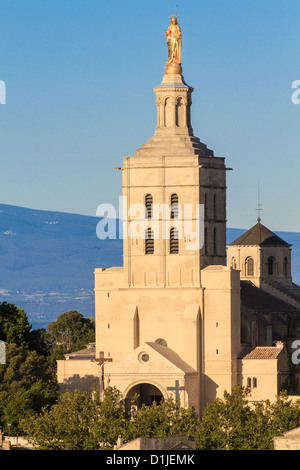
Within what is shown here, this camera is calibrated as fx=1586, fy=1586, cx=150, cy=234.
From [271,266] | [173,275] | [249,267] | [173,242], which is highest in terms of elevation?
[271,266]

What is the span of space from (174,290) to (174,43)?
59.5ft

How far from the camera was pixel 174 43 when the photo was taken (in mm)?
113062

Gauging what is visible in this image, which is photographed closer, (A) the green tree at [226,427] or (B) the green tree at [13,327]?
(A) the green tree at [226,427]

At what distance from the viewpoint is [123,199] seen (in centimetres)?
10894

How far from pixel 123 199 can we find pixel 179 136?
19.9 ft

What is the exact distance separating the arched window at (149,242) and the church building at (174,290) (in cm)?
7

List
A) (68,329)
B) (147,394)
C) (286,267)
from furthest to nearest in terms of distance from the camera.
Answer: (68,329)
(286,267)
(147,394)

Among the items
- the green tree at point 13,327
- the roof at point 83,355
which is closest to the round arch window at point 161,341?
the roof at point 83,355

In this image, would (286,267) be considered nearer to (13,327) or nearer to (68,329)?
(13,327)

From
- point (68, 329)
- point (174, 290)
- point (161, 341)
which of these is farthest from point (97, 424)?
point (68, 329)

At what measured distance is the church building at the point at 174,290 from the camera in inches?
4149

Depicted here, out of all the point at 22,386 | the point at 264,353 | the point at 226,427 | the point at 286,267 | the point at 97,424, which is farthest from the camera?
the point at 286,267

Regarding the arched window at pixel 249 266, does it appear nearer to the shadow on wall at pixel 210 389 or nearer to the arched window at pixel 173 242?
the arched window at pixel 173 242

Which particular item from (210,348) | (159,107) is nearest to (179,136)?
(159,107)
